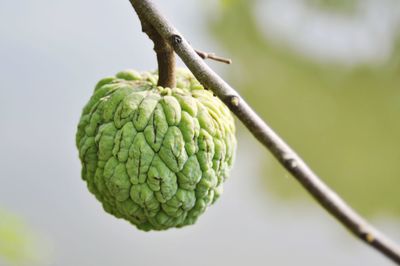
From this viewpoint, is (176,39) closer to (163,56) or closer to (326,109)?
(163,56)

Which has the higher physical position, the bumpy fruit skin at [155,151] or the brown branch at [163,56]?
the brown branch at [163,56]

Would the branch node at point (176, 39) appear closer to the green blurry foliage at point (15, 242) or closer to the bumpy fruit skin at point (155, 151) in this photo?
the bumpy fruit skin at point (155, 151)

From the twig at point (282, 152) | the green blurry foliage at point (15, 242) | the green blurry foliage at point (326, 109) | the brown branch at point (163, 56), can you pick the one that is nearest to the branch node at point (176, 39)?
the twig at point (282, 152)

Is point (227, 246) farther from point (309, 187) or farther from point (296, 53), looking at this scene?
point (309, 187)

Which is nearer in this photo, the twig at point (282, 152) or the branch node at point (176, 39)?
the twig at point (282, 152)

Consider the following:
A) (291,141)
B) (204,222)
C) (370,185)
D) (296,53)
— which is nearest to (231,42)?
(296,53)
